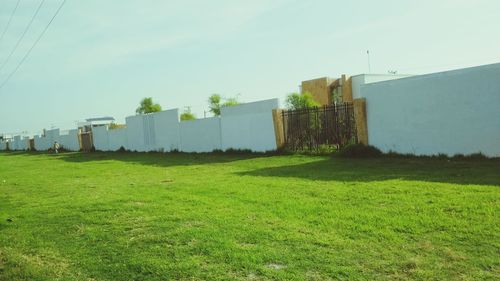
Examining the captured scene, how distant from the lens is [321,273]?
12.7 feet

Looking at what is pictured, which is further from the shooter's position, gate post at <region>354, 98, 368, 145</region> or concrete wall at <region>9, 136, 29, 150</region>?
concrete wall at <region>9, 136, 29, 150</region>

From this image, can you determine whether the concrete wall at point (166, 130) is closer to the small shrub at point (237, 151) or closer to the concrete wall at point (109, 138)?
the concrete wall at point (109, 138)

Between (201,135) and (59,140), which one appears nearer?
(201,135)

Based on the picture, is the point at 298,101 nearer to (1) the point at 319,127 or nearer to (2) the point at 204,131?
(1) the point at 319,127

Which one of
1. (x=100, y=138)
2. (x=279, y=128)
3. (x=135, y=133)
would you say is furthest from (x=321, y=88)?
(x=100, y=138)

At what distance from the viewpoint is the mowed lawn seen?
4055 millimetres

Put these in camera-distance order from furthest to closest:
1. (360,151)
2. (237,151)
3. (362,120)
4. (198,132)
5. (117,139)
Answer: (117,139) < (198,132) < (237,151) < (362,120) < (360,151)

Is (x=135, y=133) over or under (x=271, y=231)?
over

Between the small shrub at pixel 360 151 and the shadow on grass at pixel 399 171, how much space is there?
0.89m

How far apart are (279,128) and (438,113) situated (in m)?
7.16

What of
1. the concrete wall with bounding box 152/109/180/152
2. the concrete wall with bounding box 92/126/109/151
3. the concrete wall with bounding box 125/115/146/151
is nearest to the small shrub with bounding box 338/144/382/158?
the concrete wall with bounding box 152/109/180/152

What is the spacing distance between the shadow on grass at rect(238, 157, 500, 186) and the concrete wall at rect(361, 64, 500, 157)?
2.21 ft

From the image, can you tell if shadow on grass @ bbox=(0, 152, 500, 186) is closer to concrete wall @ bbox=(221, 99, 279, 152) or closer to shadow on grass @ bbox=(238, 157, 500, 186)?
shadow on grass @ bbox=(238, 157, 500, 186)

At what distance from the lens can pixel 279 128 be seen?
18.0 meters
